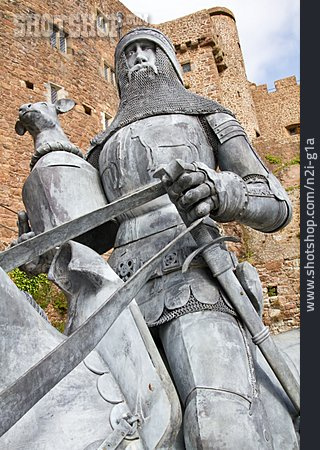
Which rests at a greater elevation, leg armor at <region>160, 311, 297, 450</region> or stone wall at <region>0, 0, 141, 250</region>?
stone wall at <region>0, 0, 141, 250</region>

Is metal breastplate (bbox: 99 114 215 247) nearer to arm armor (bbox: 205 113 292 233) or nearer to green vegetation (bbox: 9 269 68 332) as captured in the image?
arm armor (bbox: 205 113 292 233)

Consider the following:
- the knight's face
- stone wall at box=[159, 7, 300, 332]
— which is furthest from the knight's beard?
stone wall at box=[159, 7, 300, 332]

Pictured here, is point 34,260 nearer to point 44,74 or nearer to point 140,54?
point 140,54

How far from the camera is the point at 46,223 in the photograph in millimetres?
2664

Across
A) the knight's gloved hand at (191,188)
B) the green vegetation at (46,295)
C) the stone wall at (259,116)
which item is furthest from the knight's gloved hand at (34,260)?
the green vegetation at (46,295)

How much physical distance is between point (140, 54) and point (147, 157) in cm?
66

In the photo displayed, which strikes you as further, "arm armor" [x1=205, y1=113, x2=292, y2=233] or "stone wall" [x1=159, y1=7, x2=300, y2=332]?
"stone wall" [x1=159, y1=7, x2=300, y2=332]

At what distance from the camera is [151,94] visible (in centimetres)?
311

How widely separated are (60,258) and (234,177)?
80 cm

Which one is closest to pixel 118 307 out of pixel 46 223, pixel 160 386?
pixel 160 386

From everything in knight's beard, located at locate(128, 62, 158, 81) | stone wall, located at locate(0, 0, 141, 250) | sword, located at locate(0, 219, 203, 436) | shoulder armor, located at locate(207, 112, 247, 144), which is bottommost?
sword, located at locate(0, 219, 203, 436)

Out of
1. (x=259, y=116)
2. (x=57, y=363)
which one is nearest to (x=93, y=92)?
(x=259, y=116)

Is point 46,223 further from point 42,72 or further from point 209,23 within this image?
point 209,23

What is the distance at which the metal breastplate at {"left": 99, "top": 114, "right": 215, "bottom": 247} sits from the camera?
279cm
